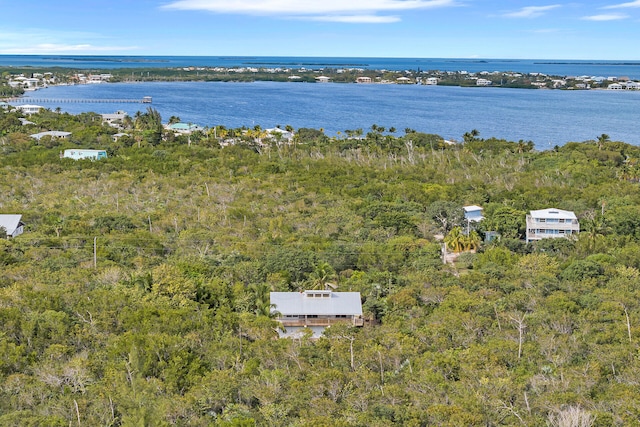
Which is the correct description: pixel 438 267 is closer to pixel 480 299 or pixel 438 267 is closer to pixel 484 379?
pixel 480 299

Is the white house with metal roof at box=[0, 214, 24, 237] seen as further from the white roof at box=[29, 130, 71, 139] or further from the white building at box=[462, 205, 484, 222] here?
the white roof at box=[29, 130, 71, 139]

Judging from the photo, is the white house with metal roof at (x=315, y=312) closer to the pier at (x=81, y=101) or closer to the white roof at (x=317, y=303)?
the white roof at (x=317, y=303)

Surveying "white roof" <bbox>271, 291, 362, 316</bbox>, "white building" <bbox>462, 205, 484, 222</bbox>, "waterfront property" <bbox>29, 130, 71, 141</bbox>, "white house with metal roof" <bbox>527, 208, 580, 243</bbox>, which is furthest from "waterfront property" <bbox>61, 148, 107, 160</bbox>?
"white house with metal roof" <bbox>527, 208, 580, 243</bbox>

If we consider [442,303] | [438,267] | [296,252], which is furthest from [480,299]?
[296,252]

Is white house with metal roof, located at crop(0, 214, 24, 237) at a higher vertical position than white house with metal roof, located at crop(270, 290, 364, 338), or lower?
higher

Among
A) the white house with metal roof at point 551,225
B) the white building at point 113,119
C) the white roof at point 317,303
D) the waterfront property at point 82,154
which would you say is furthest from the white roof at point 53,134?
the white house with metal roof at point 551,225

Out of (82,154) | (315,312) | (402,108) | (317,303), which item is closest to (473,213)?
(317,303)

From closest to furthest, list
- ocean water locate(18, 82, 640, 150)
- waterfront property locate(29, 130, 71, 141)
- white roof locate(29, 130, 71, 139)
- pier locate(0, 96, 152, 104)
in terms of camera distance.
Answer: waterfront property locate(29, 130, 71, 141), white roof locate(29, 130, 71, 139), ocean water locate(18, 82, 640, 150), pier locate(0, 96, 152, 104)
